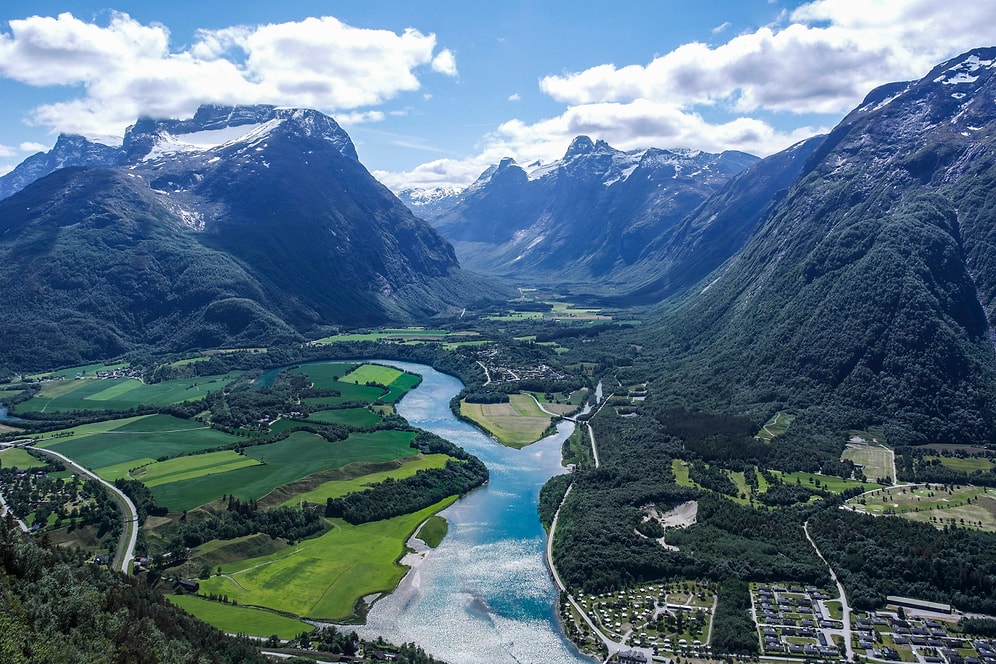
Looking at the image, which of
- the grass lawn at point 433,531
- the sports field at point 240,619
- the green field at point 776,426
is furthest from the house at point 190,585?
the green field at point 776,426

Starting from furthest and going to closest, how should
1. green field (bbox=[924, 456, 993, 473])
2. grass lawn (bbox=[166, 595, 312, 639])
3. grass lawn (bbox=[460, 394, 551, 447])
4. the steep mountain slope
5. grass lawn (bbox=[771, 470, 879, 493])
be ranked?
1. grass lawn (bbox=[460, 394, 551, 447])
2. the steep mountain slope
3. green field (bbox=[924, 456, 993, 473])
4. grass lawn (bbox=[771, 470, 879, 493])
5. grass lawn (bbox=[166, 595, 312, 639])

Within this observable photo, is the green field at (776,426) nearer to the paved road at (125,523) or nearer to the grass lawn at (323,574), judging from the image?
the grass lawn at (323,574)

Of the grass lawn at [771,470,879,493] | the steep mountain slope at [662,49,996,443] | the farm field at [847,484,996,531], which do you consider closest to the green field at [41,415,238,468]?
the grass lawn at [771,470,879,493]

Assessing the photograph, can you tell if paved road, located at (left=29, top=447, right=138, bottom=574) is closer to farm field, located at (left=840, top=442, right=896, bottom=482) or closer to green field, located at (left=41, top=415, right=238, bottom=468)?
green field, located at (left=41, top=415, right=238, bottom=468)

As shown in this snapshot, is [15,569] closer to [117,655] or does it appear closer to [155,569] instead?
[117,655]

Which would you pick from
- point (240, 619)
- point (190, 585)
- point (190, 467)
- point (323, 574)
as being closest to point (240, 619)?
point (240, 619)
